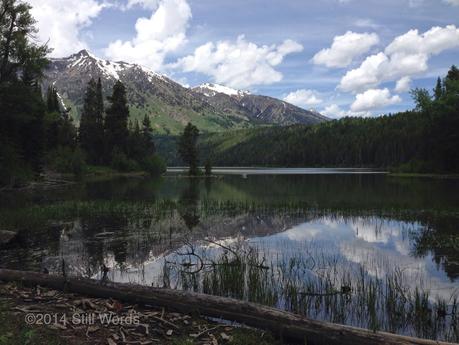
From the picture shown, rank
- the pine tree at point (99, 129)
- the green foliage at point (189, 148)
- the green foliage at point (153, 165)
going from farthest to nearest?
the green foliage at point (153, 165) < the green foliage at point (189, 148) < the pine tree at point (99, 129)

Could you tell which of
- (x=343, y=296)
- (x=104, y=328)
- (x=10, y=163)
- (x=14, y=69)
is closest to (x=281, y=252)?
(x=343, y=296)

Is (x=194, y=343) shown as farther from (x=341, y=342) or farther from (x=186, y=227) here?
(x=186, y=227)

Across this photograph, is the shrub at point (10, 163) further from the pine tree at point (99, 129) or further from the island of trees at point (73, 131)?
the pine tree at point (99, 129)

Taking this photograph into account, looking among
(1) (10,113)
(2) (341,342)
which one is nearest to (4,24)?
(1) (10,113)

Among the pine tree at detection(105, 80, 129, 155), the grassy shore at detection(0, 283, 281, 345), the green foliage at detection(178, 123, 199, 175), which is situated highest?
the pine tree at detection(105, 80, 129, 155)

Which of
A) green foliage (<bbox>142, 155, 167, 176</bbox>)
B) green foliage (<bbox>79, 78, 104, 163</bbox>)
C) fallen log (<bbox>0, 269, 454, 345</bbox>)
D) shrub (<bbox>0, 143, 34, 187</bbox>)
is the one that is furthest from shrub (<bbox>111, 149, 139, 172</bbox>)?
fallen log (<bbox>0, 269, 454, 345</bbox>)

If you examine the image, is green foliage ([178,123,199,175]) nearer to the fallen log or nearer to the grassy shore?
the fallen log

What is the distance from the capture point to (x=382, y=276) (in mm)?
17750

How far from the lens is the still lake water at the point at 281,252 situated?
45.0 ft

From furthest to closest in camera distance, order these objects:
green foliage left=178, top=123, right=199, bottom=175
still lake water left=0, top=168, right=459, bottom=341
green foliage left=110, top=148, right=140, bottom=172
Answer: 1. green foliage left=178, top=123, right=199, bottom=175
2. green foliage left=110, top=148, right=140, bottom=172
3. still lake water left=0, top=168, right=459, bottom=341

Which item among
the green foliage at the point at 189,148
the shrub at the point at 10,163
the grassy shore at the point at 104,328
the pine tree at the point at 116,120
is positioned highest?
the pine tree at the point at 116,120

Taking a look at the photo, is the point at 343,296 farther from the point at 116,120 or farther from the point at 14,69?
the point at 116,120

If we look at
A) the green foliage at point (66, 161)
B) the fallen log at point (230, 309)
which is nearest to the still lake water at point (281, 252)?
the fallen log at point (230, 309)

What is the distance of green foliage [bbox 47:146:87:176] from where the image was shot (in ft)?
309
